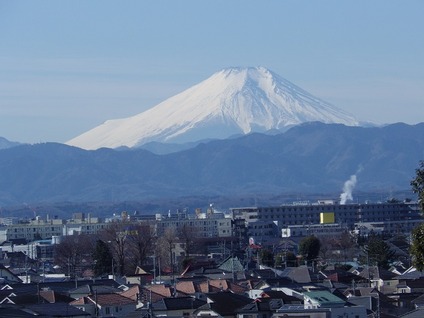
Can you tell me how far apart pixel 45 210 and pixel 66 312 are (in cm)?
14390

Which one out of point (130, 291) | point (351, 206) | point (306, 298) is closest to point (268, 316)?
point (306, 298)

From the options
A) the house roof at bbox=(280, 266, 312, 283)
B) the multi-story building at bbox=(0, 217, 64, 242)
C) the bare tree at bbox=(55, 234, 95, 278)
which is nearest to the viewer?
the house roof at bbox=(280, 266, 312, 283)

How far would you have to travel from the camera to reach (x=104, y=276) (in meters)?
47.3

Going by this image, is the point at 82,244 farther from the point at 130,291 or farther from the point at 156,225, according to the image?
the point at 130,291

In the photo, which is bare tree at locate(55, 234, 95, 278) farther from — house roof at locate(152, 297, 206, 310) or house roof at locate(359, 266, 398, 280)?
house roof at locate(152, 297, 206, 310)

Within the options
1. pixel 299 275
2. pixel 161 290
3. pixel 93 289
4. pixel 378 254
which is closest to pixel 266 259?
pixel 378 254

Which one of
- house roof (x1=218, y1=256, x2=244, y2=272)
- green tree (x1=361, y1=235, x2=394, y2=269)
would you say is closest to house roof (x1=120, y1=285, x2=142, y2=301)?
house roof (x1=218, y1=256, x2=244, y2=272)

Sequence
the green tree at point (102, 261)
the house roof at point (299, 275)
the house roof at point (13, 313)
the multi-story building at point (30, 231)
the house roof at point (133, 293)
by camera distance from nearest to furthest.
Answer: the house roof at point (13, 313), the house roof at point (133, 293), the house roof at point (299, 275), the green tree at point (102, 261), the multi-story building at point (30, 231)

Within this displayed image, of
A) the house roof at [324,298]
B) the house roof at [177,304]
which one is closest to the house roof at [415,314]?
the house roof at [324,298]

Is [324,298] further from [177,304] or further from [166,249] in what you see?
[166,249]

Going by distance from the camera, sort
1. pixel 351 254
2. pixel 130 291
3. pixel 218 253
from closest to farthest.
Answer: pixel 130 291 < pixel 351 254 < pixel 218 253

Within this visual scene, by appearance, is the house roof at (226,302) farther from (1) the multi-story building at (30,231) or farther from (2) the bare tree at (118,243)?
(1) the multi-story building at (30,231)

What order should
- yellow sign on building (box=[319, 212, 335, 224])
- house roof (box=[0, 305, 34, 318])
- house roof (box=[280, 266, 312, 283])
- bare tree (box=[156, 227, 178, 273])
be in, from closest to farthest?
house roof (box=[0, 305, 34, 318]) → house roof (box=[280, 266, 312, 283]) → bare tree (box=[156, 227, 178, 273]) → yellow sign on building (box=[319, 212, 335, 224])

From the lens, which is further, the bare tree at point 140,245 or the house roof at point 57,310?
the bare tree at point 140,245
